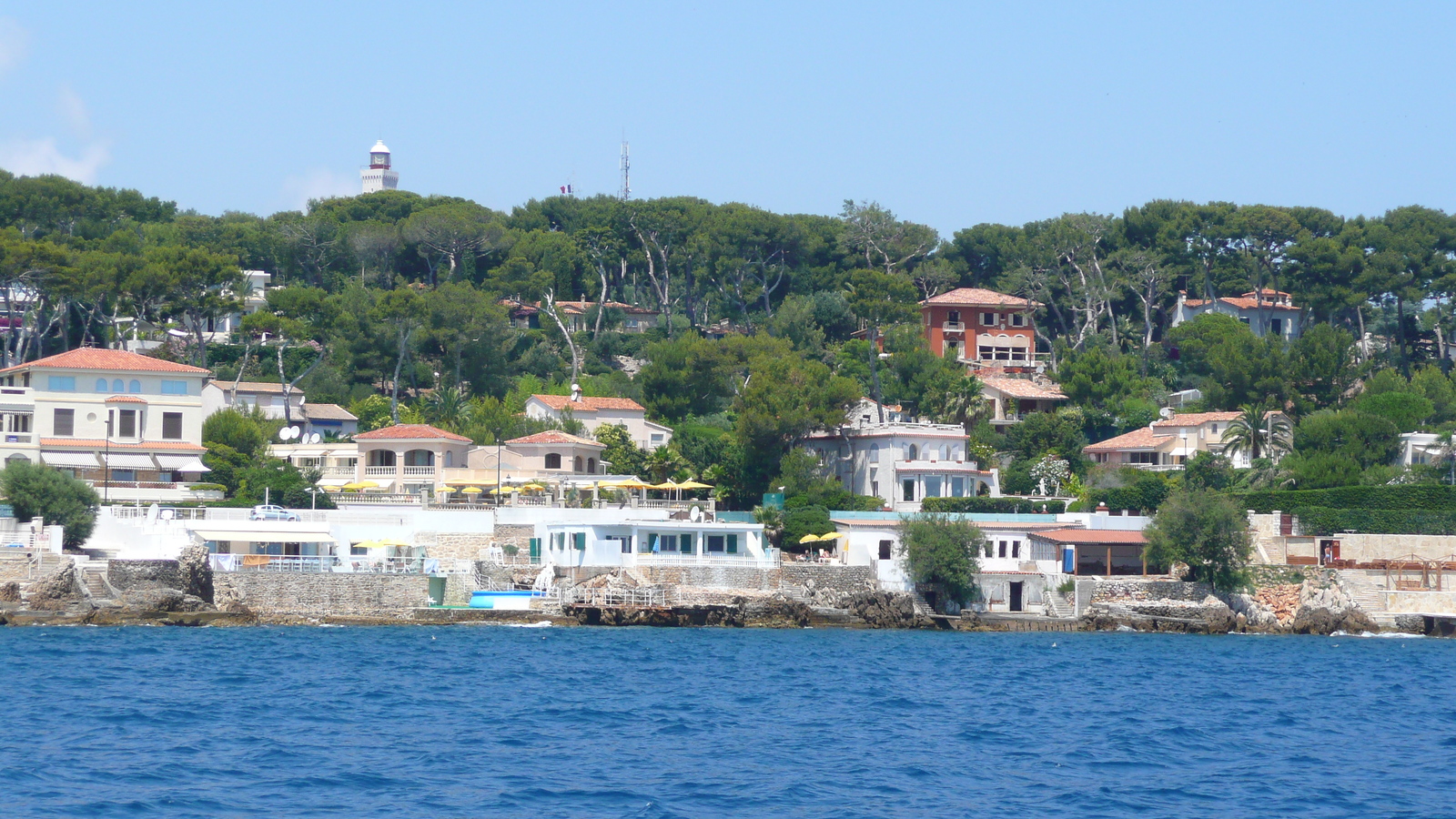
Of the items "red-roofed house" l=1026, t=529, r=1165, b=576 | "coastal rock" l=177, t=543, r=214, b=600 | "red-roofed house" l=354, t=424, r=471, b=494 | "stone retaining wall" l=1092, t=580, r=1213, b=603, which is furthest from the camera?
"red-roofed house" l=354, t=424, r=471, b=494

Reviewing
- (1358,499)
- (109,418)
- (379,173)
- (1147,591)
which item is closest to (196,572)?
(109,418)

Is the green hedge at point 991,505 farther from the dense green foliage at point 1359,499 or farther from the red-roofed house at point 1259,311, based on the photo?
the red-roofed house at point 1259,311

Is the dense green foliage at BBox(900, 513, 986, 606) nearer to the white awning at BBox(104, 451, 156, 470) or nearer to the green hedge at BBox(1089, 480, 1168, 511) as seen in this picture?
the green hedge at BBox(1089, 480, 1168, 511)

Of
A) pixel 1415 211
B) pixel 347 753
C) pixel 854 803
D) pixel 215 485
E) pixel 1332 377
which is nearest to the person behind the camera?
pixel 854 803

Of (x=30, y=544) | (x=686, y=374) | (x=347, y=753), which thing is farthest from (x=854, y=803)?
(x=686, y=374)

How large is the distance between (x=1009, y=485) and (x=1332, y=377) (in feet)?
49.8

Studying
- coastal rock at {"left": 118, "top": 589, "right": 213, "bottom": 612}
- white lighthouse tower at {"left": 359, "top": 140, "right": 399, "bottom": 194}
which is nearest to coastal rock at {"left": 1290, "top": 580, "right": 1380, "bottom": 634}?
coastal rock at {"left": 118, "top": 589, "right": 213, "bottom": 612}

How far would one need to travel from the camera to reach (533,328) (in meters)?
92.4

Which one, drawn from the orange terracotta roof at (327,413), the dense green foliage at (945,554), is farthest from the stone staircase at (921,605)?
the orange terracotta roof at (327,413)

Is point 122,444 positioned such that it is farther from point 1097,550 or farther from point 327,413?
point 1097,550

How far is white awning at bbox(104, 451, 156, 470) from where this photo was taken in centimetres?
5906

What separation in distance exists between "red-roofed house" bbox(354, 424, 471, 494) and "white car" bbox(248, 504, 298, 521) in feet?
27.5

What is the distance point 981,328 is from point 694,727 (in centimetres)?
6113

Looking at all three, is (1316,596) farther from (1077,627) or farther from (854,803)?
(854,803)
